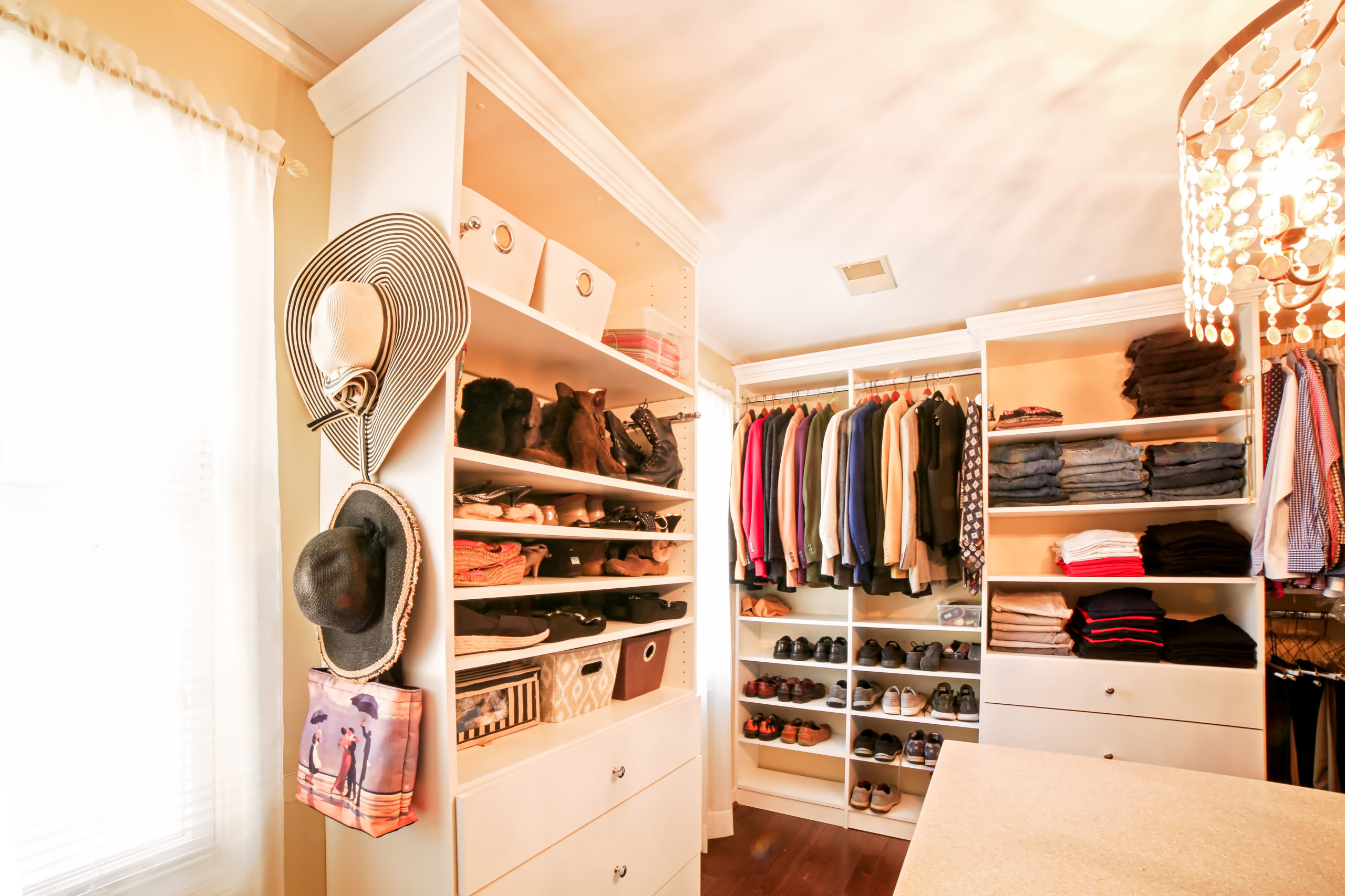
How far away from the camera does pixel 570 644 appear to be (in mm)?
1453

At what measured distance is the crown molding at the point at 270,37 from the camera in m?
1.20

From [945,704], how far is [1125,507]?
1.14 metres

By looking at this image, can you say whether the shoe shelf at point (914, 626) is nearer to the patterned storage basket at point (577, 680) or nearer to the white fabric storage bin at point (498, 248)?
the patterned storage basket at point (577, 680)

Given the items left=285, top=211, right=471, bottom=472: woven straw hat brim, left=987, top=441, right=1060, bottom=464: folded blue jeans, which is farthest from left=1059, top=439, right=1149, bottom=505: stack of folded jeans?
left=285, top=211, right=471, bottom=472: woven straw hat brim

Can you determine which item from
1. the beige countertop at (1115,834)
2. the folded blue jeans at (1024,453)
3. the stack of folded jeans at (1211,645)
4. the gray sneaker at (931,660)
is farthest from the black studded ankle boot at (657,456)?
the stack of folded jeans at (1211,645)

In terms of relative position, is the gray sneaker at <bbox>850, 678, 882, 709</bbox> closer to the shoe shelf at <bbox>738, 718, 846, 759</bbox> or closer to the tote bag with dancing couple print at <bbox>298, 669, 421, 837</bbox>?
the shoe shelf at <bbox>738, 718, 846, 759</bbox>

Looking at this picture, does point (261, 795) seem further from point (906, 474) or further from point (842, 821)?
point (842, 821)

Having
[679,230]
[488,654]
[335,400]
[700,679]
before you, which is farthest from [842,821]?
[335,400]

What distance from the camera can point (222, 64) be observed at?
1.23 m

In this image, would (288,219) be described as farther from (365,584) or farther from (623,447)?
(623,447)

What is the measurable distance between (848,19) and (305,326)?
3.95 feet

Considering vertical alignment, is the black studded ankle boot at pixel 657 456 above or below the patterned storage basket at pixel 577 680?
above

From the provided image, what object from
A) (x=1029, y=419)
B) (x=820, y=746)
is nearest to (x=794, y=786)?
(x=820, y=746)

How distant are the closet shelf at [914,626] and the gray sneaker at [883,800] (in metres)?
0.73
